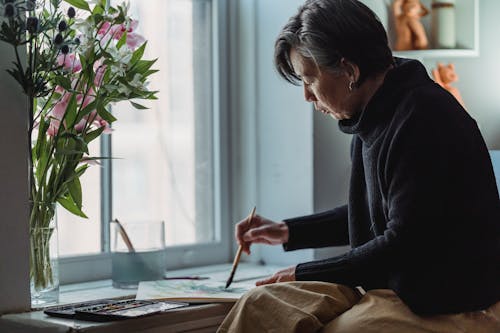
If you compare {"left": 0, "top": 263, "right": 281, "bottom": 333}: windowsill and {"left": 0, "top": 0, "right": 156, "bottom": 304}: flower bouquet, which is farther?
{"left": 0, "top": 0, "right": 156, "bottom": 304}: flower bouquet

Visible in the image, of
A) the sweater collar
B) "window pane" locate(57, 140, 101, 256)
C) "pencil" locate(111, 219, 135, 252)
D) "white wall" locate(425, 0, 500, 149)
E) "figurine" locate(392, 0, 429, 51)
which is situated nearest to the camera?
the sweater collar

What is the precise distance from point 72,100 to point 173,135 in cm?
59

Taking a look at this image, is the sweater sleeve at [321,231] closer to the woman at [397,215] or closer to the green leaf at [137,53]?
the woman at [397,215]

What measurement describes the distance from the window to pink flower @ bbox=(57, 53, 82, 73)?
0.41 meters

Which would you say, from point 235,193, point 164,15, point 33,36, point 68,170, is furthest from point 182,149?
point 33,36

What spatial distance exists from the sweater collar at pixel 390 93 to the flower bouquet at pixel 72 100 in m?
0.42

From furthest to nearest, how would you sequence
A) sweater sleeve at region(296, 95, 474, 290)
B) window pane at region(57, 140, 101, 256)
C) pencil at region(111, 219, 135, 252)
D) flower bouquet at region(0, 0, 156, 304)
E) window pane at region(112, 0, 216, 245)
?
window pane at region(112, 0, 216, 245)
window pane at region(57, 140, 101, 256)
pencil at region(111, 219, 135, 252)
flower bouquet at region(0, 0, 156, 304)
sweater sleeve at region(296, 95, 474, 290)

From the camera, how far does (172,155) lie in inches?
86.4

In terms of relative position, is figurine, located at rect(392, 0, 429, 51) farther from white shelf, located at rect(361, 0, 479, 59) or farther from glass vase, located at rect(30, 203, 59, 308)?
glass vase, located at rect(30, 203, 59, 308)

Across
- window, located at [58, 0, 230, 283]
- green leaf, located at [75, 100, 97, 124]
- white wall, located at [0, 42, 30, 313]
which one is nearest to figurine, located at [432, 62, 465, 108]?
window, located at [58, 0, 230, 283]

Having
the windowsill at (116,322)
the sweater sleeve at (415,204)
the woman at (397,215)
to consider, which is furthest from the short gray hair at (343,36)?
the windowsill at (116,322)

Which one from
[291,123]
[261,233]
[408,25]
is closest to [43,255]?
[261,233]

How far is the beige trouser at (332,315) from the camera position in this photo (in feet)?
4.59

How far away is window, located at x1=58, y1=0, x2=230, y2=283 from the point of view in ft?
6.61
